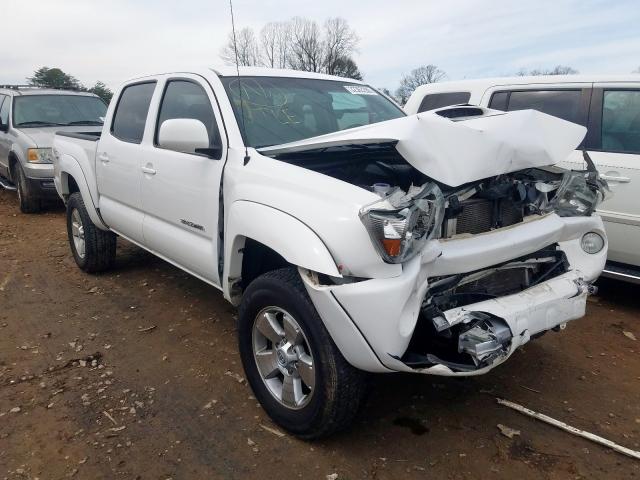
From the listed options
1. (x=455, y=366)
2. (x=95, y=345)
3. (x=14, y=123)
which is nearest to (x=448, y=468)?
(x=455, y=366)

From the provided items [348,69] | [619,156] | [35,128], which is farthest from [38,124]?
[348,69]

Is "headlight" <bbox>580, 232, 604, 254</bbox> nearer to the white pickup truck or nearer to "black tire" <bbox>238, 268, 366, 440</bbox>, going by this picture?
the white pickup truck

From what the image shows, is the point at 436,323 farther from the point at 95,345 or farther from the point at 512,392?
the point at 95,345

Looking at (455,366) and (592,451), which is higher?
(455,366)

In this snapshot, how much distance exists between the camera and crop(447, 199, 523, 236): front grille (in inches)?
103

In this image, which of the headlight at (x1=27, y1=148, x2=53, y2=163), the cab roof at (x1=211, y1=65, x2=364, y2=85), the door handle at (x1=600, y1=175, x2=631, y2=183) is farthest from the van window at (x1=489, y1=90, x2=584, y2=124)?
the headlight at (x1=27, y1=148, x2=53, y2=163)

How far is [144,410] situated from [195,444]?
1.57 feet

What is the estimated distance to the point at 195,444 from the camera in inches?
106

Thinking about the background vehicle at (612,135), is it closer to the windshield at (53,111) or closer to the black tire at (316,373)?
the black tire at (316,373)

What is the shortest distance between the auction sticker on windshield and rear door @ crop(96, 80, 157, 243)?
5.02ft

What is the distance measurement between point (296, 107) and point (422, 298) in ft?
5.84

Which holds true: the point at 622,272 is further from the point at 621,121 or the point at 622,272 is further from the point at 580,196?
the point at 580,196

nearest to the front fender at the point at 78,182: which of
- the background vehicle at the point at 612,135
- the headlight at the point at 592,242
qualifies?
the headlight at the point at 592,242

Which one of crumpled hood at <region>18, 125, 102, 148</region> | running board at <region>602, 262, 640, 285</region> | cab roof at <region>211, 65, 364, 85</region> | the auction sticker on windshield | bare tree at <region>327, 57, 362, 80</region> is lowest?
running board at <region>602, 262, 640, 285</region>
